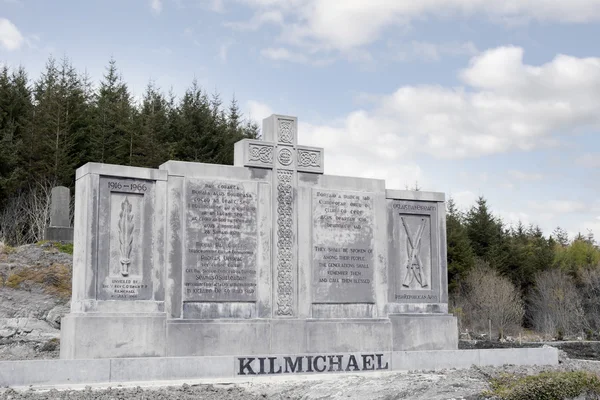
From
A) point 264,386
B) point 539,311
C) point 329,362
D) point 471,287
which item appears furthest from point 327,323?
point 539,311

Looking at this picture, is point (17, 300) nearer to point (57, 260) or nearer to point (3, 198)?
point (57, 260)

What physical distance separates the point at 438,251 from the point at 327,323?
3.75 m

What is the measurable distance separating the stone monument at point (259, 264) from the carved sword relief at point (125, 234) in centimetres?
2

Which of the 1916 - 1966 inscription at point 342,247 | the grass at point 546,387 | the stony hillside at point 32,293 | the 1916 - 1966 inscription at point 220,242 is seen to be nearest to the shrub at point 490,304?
the 1916 - 1966 inscription at point 342,247

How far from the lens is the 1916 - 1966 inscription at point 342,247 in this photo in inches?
682

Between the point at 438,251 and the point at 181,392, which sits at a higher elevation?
the point at 438,251

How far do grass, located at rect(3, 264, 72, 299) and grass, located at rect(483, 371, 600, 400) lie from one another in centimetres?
1608

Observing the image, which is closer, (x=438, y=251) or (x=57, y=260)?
(x=438, y=251)

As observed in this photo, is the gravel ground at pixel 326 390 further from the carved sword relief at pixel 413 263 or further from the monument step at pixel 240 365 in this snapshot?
the carved sword relief at pixel 413 263

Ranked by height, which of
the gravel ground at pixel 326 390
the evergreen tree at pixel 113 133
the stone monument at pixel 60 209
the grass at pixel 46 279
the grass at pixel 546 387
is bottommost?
the gravel ground at pixel 326 390

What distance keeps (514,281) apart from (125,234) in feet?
129

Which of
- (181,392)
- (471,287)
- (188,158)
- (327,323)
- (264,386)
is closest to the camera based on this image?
(181,392)

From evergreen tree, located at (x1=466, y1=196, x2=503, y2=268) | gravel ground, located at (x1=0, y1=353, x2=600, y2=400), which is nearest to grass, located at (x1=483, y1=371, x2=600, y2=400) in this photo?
gravel ground, located at (x1=0, y1=353, x2=600, y2=400)

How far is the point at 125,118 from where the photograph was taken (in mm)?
37125
